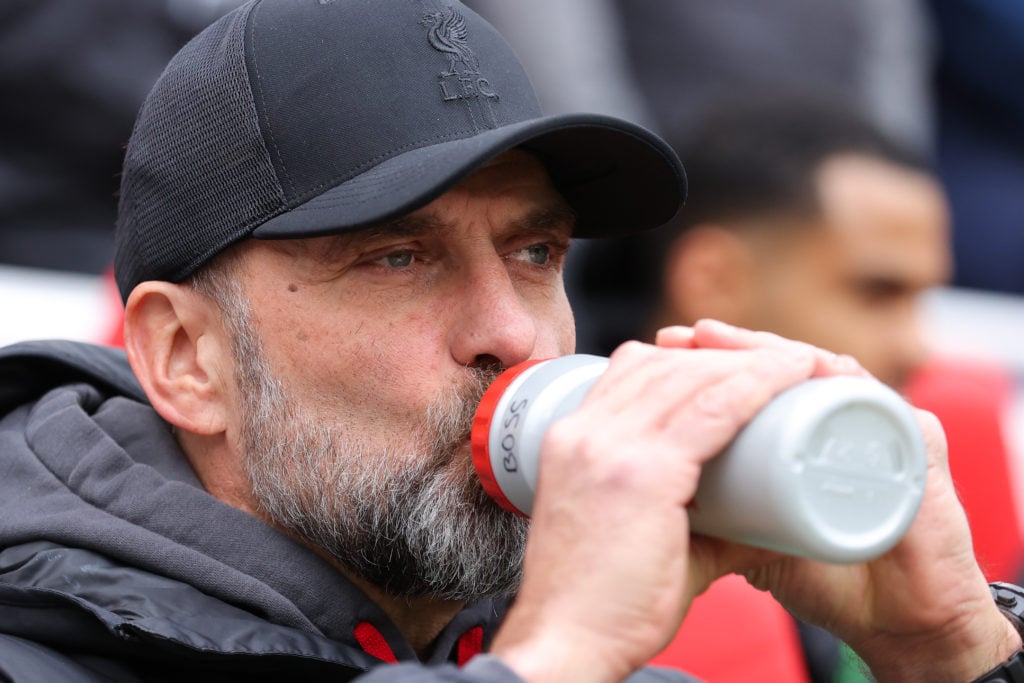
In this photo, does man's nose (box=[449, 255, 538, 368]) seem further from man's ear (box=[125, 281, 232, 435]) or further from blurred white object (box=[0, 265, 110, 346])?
blurred white object (box=[0, 265, 110, 346])

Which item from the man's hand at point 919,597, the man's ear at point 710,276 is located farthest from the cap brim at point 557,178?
the man's ear at point 710,276

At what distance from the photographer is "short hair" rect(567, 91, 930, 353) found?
461 centimetres

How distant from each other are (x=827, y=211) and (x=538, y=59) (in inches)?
44.1

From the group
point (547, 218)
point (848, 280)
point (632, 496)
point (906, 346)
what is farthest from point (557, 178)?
point (906, 346)

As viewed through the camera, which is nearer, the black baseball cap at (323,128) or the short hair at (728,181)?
the black baseball cap at (323,128)

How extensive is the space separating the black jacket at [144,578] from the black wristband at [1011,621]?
0.76 metres

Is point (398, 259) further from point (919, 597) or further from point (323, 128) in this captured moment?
point (919, 597)

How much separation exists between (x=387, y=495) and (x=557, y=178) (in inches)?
23.1

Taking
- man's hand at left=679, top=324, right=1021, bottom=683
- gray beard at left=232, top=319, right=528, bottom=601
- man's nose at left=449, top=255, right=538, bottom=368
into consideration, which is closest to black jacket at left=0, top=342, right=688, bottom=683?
gray beard at left=232, top=319, right=528, bottom=601

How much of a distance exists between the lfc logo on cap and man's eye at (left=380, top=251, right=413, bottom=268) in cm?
21

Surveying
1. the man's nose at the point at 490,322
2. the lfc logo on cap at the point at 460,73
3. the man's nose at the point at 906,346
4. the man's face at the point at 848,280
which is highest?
the lfc logo on cap at the point at 460,73

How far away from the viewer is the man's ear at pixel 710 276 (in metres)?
4.52

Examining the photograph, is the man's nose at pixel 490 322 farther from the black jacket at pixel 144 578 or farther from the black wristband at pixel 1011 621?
the black wristband at pixel 1011 621

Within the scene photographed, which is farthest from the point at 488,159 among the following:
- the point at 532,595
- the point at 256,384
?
the point at 532,595
